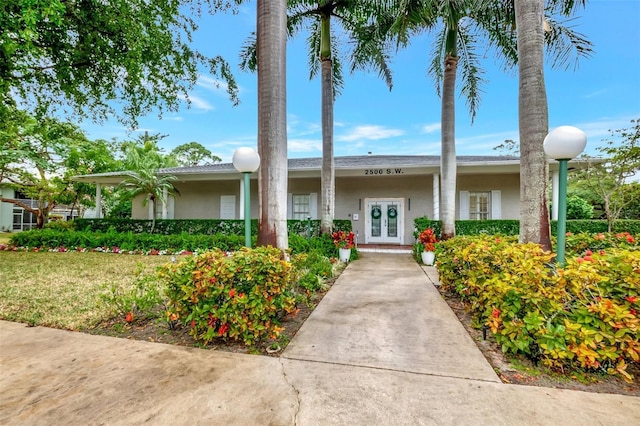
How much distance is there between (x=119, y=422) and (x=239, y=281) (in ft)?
4.73

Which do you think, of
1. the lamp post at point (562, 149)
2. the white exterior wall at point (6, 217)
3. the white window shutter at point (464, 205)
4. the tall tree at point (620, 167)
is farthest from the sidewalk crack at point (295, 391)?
the white exterior wall at point (6, 217)

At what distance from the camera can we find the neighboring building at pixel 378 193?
1105cm

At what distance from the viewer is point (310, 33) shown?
1044cm

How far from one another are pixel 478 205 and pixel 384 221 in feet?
12.8

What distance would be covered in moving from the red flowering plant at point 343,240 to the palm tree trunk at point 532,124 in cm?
472

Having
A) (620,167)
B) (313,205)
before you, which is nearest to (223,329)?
(313,205)

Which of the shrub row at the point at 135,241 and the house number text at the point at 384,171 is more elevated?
the house number text at the point at 384,171

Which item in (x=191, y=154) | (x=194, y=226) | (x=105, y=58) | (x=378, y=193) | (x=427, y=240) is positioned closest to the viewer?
(x=105, y=58)

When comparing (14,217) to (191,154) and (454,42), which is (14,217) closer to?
(191,154)

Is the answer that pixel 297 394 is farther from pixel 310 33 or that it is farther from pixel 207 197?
pixel 207 197

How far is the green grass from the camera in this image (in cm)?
385

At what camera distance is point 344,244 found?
27.4 feet

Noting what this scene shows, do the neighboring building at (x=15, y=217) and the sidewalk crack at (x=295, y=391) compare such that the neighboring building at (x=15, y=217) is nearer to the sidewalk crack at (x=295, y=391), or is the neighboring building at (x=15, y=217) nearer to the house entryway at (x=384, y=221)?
the house entryway at (x=384, y=221)

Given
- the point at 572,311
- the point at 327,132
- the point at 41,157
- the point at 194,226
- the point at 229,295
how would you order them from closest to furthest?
the point at 572,311, the point at 229,295, the point at 327,132, the point at 194,226, the point at 41,157
